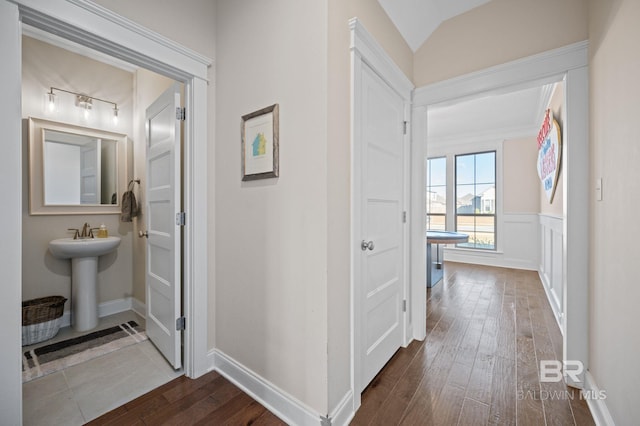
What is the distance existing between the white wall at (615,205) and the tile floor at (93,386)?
2.45 m

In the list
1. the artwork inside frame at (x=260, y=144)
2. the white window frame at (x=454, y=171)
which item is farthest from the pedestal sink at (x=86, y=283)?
the white window frame at (x=454, y=171)

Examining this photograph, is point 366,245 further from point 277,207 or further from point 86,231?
point 86,231

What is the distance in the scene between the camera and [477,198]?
215 inches

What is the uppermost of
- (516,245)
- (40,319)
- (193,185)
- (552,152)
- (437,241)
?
(552,152)

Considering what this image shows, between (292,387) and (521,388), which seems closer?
(292,387)

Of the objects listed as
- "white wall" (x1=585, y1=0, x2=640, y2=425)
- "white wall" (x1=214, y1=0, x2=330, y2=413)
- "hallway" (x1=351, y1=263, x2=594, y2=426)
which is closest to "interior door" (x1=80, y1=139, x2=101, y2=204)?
"white wall" (x1=214, y1=0, x2=330, y2=413)

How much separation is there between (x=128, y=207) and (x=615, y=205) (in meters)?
3.74

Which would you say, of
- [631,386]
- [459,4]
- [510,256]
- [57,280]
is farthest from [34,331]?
[510,256]

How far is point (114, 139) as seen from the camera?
115 inches

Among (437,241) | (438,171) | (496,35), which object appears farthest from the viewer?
(438,171)

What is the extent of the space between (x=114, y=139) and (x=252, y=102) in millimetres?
2219

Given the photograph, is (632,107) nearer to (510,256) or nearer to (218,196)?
(218,196)

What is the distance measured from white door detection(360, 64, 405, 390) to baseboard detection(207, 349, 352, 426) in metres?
0.41

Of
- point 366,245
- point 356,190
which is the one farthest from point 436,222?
point 356,190
